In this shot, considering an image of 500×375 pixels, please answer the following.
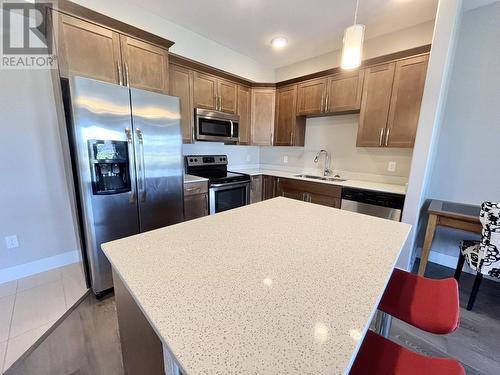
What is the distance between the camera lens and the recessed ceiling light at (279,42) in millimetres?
2867

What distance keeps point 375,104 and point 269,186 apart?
181 cm

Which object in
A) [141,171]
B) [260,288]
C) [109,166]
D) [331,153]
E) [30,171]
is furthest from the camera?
[331,153]

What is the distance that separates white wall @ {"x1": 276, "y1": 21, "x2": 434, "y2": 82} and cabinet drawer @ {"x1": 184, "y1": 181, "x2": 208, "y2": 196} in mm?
2555

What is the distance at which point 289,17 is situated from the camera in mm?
2385

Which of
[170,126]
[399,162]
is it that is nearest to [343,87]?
[399,162]

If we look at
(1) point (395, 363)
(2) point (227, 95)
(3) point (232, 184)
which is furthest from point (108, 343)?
(2) point (227, 95)

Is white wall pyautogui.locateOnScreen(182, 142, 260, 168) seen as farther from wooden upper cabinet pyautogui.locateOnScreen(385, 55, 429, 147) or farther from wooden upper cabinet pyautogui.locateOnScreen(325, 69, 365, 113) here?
wooden upper cabinet pyautogui.locateOnScreen(385, 55, 429, 147)

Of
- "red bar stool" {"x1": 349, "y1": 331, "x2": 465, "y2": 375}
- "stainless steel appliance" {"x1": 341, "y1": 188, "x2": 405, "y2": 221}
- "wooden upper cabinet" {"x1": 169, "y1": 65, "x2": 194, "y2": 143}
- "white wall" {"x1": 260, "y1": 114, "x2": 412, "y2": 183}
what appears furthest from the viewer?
"white wall" {"x1": 260, "y1": 114, "x2": 412, "y2": 183}

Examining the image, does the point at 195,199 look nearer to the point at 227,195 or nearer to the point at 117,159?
the point at 227,195

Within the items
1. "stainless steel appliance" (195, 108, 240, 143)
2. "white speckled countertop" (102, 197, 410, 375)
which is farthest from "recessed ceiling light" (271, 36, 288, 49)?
"white speckled countertop" (102, 197, 410, 375)

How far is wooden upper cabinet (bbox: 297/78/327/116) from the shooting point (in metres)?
3.01

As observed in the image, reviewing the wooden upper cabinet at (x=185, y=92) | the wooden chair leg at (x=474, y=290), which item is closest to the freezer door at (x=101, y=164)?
the wooden upper cabinet at (x=185, y=92)

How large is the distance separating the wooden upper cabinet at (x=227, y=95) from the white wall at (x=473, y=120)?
2641 millimetres

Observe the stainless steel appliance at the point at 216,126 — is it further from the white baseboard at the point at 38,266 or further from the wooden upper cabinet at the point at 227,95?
the white baseboard at the point at 38,266
